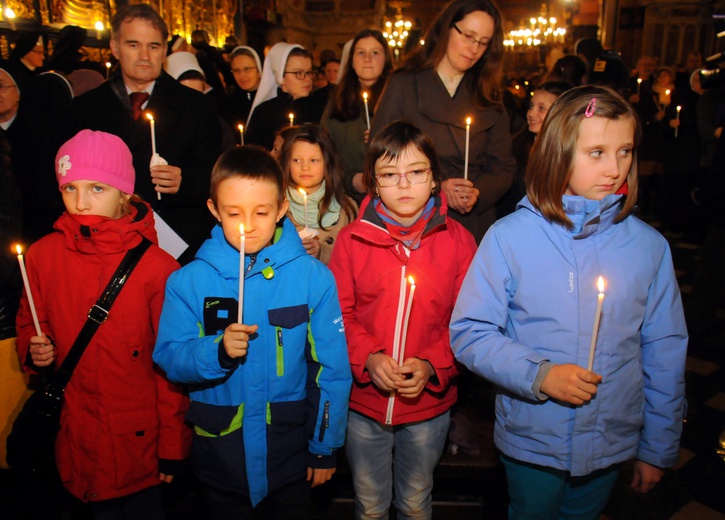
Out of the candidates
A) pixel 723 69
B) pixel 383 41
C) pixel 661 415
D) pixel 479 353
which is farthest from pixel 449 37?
pixel 723 69

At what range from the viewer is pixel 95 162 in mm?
1976

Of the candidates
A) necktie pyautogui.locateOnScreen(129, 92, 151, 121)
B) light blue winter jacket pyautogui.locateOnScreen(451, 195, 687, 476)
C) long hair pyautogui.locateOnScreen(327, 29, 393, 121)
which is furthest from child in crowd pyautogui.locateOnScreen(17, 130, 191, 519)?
long hair pyautogui.locateOnScreen(327, 29, 393, 121)

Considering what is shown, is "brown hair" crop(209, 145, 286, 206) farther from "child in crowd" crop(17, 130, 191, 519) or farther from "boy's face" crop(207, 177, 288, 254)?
"child in crowd" crop(17, 130, 191, 519)

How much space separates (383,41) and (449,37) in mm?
903

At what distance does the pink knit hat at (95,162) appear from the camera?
6.45ft

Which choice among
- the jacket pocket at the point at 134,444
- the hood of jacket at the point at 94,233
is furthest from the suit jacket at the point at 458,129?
the jacket pocket at the point at 134,444

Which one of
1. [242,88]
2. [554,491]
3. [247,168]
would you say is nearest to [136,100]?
[247,168]

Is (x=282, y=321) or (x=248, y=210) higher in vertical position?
(x=248, y=210)

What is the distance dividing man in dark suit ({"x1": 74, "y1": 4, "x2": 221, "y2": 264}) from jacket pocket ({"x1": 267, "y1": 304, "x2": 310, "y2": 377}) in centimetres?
98

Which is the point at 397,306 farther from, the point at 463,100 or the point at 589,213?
the point at 463,100

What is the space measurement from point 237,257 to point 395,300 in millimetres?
581

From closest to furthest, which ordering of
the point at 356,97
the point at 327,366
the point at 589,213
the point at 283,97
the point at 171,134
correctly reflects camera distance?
the point at 589,213
the point at 327,366
the point at 171,134
the point at 356,97
the point at 283,97

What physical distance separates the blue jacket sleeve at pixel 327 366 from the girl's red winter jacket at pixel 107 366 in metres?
0.48

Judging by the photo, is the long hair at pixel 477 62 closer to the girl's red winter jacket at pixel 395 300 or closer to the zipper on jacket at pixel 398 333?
the girl's red winter jacket at pixel 395 300
